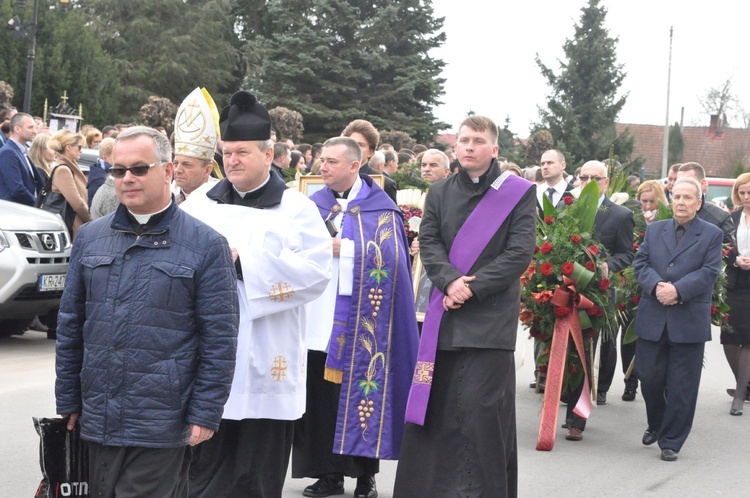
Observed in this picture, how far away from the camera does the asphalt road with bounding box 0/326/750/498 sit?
286 inches

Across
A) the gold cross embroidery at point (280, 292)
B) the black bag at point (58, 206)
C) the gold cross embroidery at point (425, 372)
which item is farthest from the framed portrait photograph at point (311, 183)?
the black bag at point (58, 206)

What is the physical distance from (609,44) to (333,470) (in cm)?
4303

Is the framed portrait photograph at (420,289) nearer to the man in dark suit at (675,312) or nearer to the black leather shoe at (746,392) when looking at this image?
the man in dark suit at (675,312)

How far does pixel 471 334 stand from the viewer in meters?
6.00

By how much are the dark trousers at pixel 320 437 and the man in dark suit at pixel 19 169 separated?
20.7ft

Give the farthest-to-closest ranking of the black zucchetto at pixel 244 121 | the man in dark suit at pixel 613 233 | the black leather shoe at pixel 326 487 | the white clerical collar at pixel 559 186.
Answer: the white clerical collar at pixel 559 186 < the man in dark suit at pixel 613 233 < the black leather shoe at pixel 326 487 < the black zucchetto at pixel 244 121

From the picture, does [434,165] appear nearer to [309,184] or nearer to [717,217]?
[309,184]

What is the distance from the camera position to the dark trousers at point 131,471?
13.2 ft

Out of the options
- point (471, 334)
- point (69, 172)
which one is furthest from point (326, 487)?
point (69, 172)

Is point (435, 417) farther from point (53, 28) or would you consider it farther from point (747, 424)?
point (53, 28)

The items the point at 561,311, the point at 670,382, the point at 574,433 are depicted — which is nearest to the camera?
the point at 670,382

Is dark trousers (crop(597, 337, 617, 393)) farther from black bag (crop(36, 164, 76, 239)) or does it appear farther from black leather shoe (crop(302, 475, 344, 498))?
black bag (crop(36, 164, 76, 239))

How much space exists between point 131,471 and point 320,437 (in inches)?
117

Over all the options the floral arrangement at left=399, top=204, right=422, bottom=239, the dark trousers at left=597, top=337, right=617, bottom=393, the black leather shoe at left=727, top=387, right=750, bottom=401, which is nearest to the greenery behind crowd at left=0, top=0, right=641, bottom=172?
the black leather shoe at left=727, top=387, right=750, bottom=401
